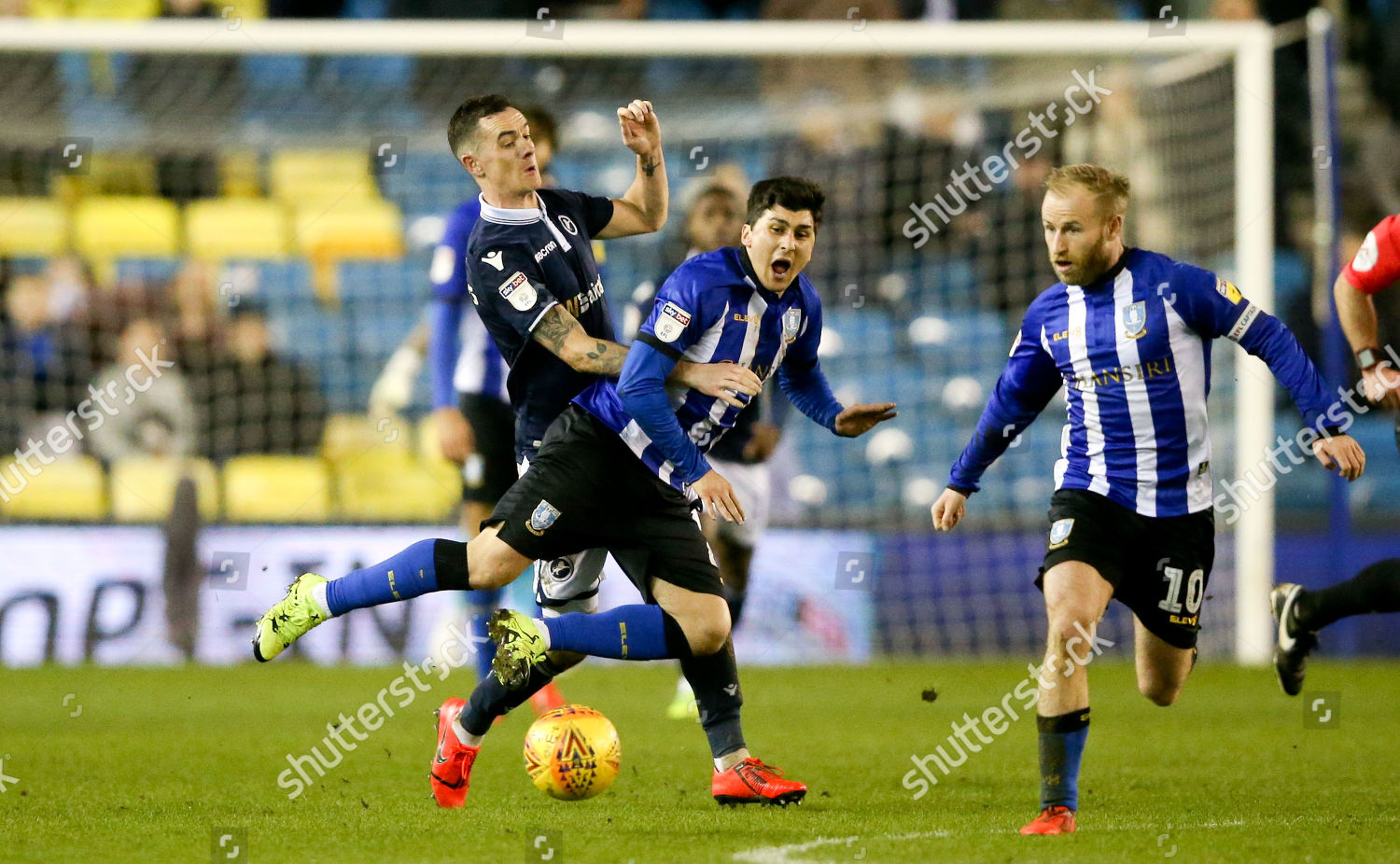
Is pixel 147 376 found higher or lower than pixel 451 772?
higher

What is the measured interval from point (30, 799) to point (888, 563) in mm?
6330

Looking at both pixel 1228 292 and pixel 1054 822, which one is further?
pixel 1228 292

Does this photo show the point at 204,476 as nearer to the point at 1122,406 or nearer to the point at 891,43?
the point at 891,43

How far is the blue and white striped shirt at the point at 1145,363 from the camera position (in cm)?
457

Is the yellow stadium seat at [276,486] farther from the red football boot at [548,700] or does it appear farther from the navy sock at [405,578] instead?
the navy sock at [405,578]

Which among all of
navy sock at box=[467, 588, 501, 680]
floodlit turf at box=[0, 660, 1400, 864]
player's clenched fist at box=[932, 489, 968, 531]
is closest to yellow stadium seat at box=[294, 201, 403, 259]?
floodlit turf at box=[0, 660, 1400, 864]

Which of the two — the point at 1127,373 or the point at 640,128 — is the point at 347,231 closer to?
the point at 640,128

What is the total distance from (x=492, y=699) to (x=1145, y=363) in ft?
7.09

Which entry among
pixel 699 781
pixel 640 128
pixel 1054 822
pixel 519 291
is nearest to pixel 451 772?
pixel 699 781

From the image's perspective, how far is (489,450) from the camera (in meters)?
6.83

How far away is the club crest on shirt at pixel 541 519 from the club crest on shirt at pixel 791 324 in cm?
88

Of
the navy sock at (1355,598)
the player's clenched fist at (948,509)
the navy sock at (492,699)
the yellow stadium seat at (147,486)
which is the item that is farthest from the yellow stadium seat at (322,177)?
the navy sock at (1355,598)

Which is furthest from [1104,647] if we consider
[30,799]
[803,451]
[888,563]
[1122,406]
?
[30,799]

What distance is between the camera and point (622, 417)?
4.91 metres
